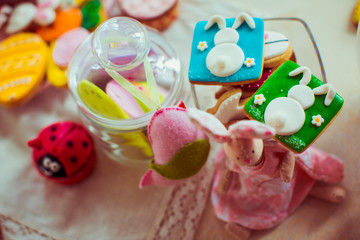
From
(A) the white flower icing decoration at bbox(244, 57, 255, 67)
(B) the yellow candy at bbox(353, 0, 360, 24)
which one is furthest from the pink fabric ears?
(B) the yellow candy at bbox(353, 0, 360, 24)

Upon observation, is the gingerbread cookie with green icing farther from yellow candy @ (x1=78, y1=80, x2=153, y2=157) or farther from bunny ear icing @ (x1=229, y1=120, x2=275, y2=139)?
yellow candy @ (x1=78, y1=80, x2=153, y2=157)

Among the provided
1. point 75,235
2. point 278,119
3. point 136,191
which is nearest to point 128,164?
point 136,191

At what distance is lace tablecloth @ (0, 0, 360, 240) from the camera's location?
53 centimetres

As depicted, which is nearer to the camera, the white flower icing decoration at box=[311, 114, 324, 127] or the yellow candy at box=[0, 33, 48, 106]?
the white flower icing decoration at box=[311, 114, 324, 127]

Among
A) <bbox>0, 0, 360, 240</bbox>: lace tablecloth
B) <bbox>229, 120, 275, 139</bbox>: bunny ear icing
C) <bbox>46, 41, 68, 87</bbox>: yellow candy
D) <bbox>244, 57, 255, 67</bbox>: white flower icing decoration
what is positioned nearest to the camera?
<bbox>229, 120, 275, 139</bbox>: bunny ear icing

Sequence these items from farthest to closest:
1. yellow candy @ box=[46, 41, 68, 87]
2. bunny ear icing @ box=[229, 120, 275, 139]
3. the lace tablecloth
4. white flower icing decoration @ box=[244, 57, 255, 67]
Answer: yellow candy @ box=[46, 41, 68, 87], the lace tablecloth, white flower icing decoration @ box=[244, 57, 255, 67], bunny ear icing @ box=[229, 120, 275, 139]

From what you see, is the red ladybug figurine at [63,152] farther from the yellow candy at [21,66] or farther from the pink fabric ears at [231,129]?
the pink fabric ears at [231,129]

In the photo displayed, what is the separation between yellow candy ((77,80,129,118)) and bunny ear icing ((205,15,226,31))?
0.17 meters

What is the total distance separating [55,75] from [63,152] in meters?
0.18

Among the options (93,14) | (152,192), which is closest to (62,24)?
→ (93,14)

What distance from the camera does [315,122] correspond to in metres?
0.36

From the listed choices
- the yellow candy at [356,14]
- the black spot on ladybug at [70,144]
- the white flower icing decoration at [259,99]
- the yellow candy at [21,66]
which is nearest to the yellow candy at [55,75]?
the yellow candy at [21,66]

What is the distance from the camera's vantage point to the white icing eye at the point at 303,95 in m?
0.37

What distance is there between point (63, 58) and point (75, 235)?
1.11 feet
